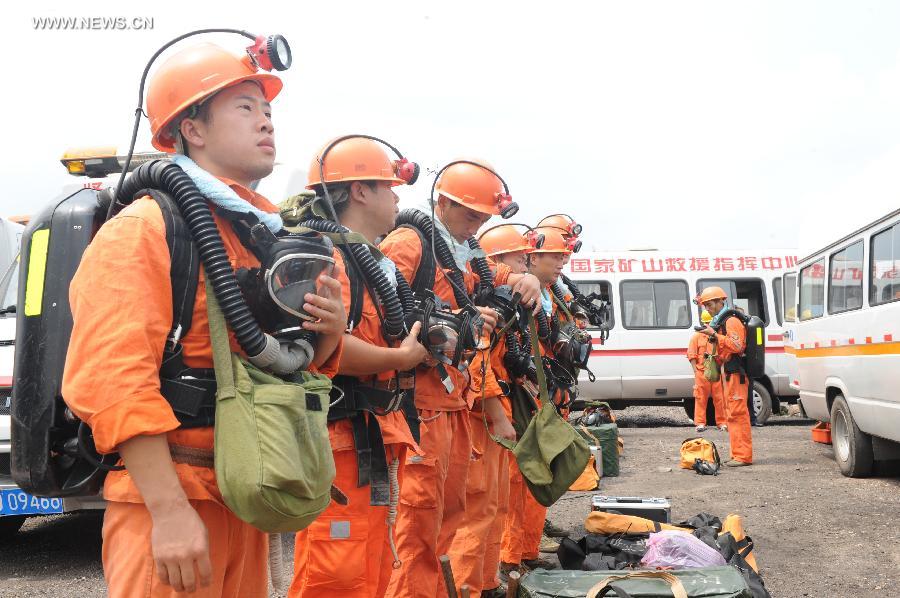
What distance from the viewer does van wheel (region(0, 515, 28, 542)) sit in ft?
21.2

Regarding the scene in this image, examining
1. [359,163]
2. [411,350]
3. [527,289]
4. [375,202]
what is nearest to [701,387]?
[527,289]

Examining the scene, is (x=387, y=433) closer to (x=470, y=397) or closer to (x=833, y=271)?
(x=470, y=397)

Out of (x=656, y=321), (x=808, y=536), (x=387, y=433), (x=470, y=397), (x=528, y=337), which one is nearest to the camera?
(x=387, y=433)

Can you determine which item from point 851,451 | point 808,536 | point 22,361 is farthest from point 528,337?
point 851,451

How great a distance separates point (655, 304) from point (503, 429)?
11.6 metres

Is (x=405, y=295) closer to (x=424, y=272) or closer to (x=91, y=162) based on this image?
(x=424, y=272)

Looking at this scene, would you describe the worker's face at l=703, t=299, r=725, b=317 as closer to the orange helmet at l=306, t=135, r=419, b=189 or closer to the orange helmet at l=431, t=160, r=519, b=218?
the orange helmet at l=431, t=160, r=519, b=218

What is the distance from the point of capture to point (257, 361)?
6.50 ft

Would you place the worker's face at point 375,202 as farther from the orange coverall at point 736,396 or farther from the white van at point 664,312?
the white van at point 664,312

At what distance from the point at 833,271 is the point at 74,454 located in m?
9.55

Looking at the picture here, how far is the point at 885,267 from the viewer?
8.01 metres

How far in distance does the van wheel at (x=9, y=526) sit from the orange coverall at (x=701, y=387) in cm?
1030

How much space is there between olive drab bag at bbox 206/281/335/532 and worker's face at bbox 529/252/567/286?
4.87 m

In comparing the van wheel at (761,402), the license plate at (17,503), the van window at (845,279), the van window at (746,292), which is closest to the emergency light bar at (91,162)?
the license plate at (17,503)
